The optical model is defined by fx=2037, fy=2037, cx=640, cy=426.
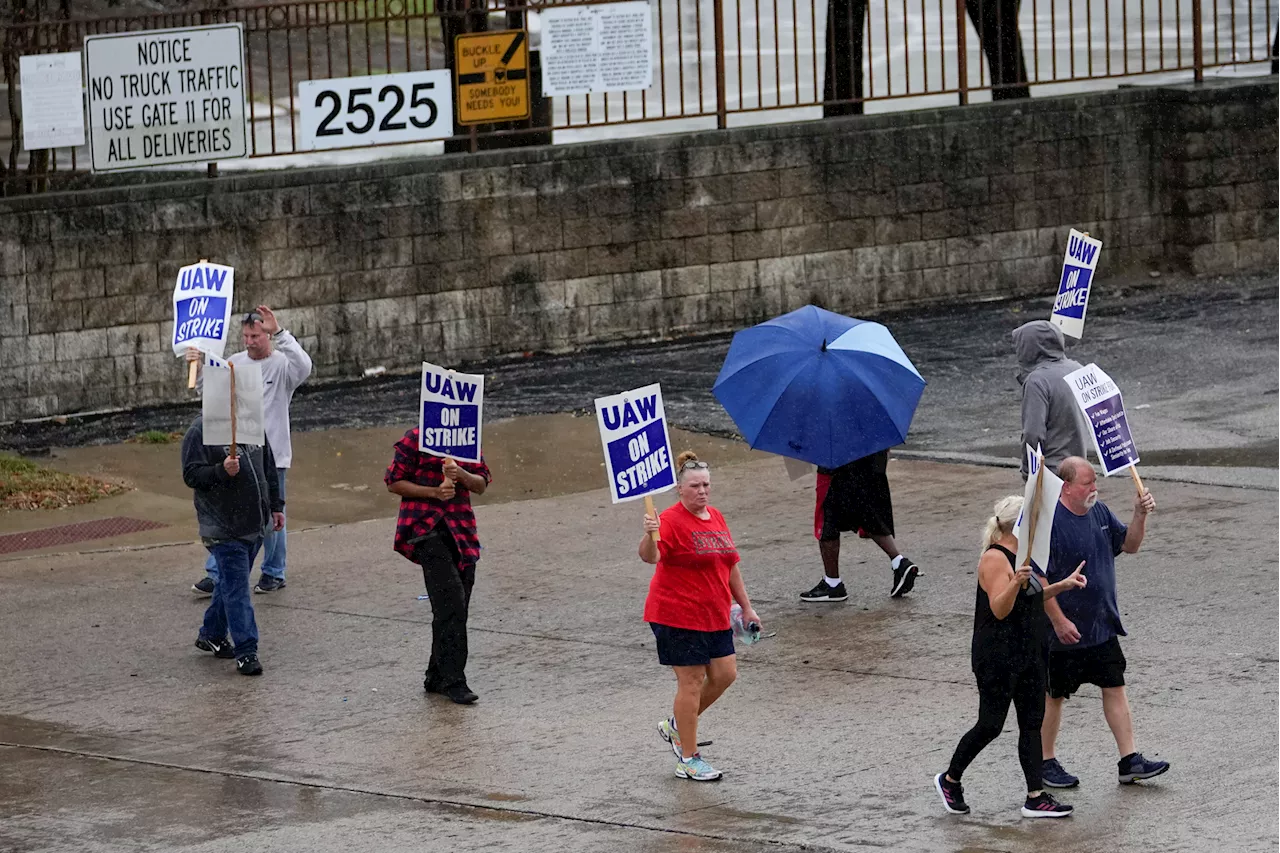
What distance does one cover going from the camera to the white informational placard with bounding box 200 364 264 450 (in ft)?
32.3

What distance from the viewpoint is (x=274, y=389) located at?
37.4 ft

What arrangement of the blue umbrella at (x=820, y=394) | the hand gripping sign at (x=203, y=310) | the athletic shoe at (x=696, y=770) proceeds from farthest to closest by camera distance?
the hand gripping sign at (x=203, y=310) → the blue umbrella at (x=820, y=394) → the athletic shoe at (x=696, y=770)

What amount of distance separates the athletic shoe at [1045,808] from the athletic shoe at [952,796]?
0.22 metres

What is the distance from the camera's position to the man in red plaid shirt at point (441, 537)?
9211mm

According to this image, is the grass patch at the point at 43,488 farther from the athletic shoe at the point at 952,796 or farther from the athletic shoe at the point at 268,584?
Result: the athletic shoe at the point at 952,796

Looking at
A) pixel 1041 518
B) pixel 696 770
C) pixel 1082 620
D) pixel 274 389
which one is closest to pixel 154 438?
pixel 274 389

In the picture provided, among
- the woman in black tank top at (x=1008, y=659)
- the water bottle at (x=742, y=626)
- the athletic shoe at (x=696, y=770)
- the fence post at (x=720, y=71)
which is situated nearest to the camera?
the woman in black tank top at (x=1008, y=659)

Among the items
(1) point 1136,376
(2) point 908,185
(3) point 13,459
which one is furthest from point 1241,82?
(3) point 13,459

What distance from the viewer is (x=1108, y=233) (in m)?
20.1

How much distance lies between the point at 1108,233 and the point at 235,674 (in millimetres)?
12584

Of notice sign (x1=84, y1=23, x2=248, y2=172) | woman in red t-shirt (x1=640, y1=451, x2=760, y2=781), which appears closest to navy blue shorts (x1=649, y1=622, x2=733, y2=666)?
woman in red t-shirt (x1=640, y1=451, x2=760, y2=781)

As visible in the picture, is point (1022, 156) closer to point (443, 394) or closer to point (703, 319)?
point (703, 319)

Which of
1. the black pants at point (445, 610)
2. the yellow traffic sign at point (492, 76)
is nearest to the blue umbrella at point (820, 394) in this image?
the black pants at point (445, 610)

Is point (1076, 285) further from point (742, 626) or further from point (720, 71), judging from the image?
point (720, 71)
